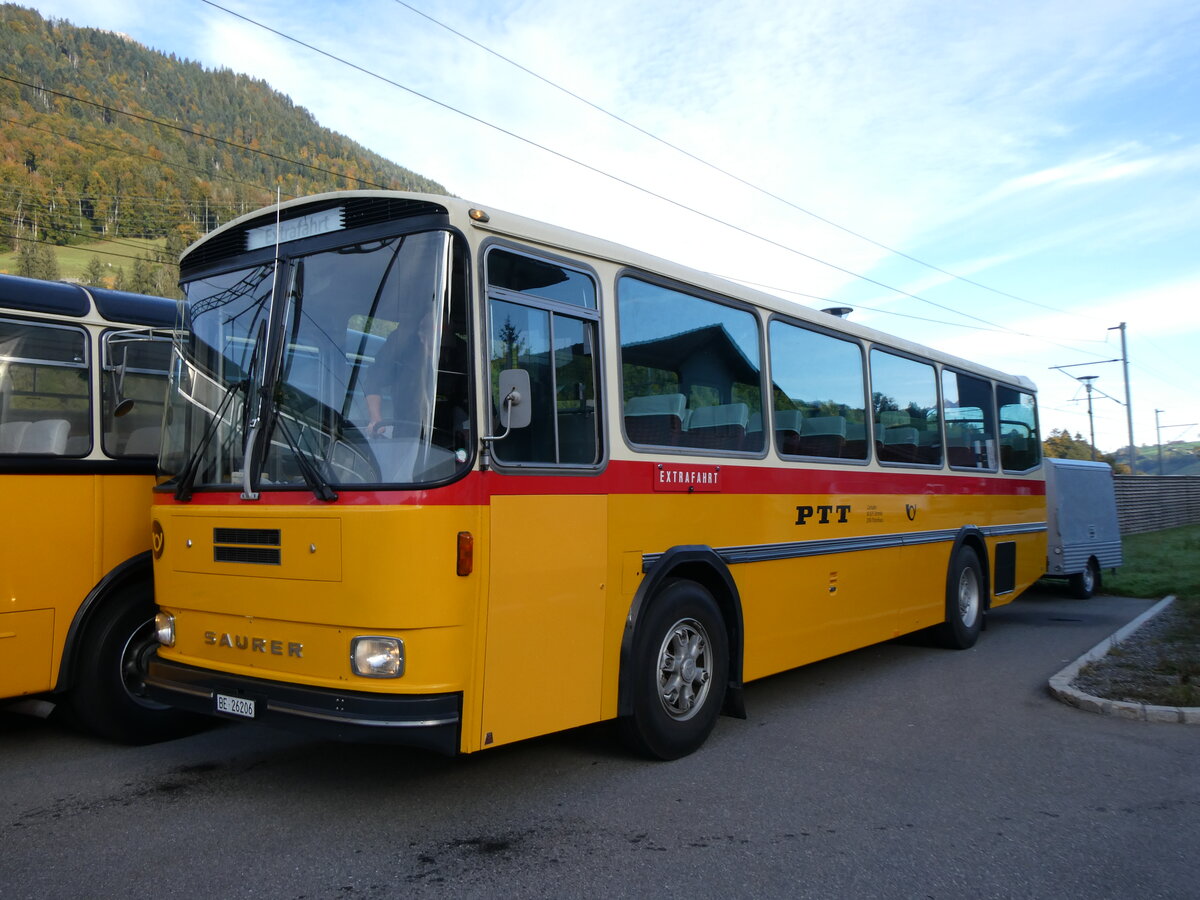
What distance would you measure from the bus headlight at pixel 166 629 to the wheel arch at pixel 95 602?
834 millimetres

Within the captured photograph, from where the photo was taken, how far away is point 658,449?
5879 mm

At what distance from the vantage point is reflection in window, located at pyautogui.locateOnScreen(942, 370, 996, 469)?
404 inches

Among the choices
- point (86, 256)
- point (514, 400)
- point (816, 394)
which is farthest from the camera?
point (86, 256)

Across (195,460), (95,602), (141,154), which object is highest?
(141,154)

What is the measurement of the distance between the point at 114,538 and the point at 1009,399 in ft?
33.0

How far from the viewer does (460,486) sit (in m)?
4.50

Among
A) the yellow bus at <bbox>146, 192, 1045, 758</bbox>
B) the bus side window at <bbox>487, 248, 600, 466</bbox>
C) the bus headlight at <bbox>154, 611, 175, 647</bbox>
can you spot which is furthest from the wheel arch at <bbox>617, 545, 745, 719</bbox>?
the bus headlight at <bbox>154, 611, 175, 647</bbox>

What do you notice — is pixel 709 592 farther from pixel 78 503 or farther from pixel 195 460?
pixel 78 503

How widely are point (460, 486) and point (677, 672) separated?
2.12 meters

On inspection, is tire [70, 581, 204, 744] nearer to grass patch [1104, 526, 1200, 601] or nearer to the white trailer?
the white trailer

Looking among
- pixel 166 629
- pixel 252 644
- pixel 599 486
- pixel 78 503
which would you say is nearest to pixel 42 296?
pixel 78 503

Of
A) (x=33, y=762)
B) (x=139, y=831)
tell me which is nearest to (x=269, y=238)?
(x=139, y=831)

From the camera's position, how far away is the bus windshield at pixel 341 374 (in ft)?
14.9

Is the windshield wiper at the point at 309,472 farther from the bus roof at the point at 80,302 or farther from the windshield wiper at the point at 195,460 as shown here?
the bus roof at the point at 80,302
